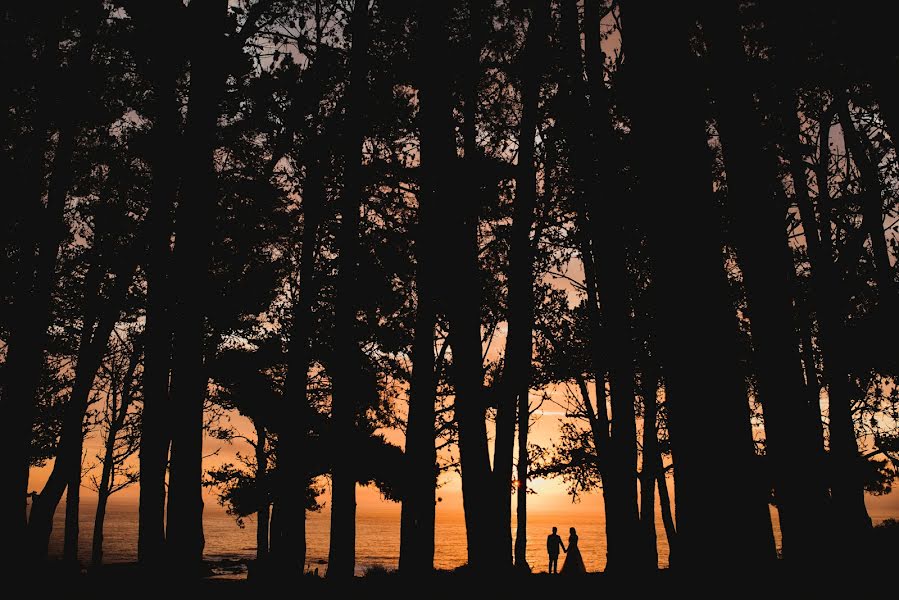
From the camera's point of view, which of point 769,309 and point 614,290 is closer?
point 769,309

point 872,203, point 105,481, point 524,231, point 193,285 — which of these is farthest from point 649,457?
point 105,481

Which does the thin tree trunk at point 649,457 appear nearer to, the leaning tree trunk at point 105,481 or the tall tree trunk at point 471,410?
the tall tree trunk at point 471,410

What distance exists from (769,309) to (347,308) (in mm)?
7525

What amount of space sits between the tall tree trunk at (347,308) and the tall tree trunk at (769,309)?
22.4ft

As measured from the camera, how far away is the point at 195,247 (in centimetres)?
888

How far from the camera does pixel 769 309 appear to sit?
24.3 ft

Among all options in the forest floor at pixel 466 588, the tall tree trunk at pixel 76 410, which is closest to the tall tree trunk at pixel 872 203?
the forest floor at pixel 466 588

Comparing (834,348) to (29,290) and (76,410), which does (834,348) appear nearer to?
(76,410)

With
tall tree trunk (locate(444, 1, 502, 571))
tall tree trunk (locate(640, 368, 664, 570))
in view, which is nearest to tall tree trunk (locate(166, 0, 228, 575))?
tall tree trunk (locate(444, 1, 502, 571))

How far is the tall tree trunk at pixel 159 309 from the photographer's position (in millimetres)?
8578

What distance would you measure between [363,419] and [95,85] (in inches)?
595

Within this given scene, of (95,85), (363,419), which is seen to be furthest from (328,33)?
(363,419)

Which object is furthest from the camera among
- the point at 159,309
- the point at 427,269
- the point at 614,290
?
the point at 614,290

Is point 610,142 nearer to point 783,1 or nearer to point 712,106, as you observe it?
point 712,106
